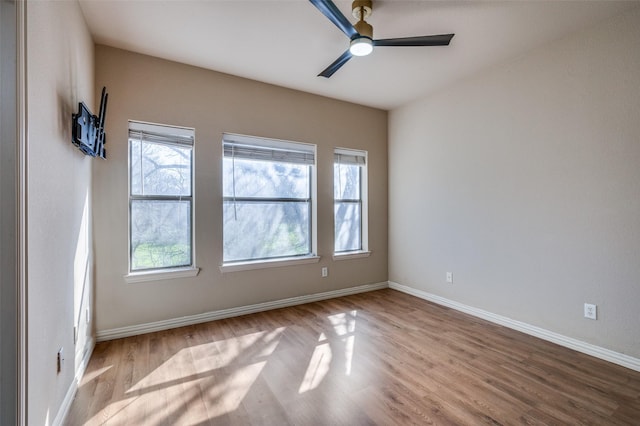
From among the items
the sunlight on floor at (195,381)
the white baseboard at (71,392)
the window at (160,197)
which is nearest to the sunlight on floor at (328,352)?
the sunlight on floor at (195,381)

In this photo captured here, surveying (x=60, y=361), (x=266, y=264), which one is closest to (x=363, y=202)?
(x=266, y=264)

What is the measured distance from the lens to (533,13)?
90.4 inches

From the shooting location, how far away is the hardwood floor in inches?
68.6

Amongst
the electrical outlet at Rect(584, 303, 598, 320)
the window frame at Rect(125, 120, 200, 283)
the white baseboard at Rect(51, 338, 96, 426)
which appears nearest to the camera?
the white baseboard at Rect(51, 338, 96, 426)

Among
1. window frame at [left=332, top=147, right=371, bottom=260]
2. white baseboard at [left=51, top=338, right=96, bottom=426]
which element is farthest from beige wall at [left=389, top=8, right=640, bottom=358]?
white baseboard at [left=51, top=338, right=96, bottom=426]

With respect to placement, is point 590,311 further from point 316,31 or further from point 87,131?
point 87,131

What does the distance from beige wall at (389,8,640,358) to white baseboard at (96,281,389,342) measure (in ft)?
3.79

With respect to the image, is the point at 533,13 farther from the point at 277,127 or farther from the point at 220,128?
the point at 220,128

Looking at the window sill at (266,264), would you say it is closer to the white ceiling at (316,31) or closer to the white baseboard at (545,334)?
the white baseboard at (545,334)

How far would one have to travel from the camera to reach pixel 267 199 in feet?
11.9

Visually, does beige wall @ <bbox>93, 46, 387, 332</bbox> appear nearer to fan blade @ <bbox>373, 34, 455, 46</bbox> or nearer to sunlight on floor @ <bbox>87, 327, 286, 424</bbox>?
sunlight on floor @ <bbox>87, 327, 286, 424</bbox>

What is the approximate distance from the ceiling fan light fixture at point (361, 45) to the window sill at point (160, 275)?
256 cm

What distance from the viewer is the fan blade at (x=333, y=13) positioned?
177 cm

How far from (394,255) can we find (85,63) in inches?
163
